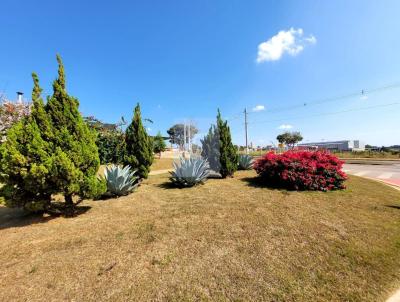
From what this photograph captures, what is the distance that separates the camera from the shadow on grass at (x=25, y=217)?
15.6ft

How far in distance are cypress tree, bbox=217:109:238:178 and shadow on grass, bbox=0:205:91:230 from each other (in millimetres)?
5405

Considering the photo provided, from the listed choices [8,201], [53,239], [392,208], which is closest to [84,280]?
[53,239]

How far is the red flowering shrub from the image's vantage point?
693 centimetres

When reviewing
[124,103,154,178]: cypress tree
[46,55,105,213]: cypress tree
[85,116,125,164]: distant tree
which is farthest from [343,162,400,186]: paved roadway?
[85,116,125,164]: distant tree

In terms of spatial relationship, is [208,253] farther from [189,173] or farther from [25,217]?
[25,217]

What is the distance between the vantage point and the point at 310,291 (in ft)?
→ 7.86

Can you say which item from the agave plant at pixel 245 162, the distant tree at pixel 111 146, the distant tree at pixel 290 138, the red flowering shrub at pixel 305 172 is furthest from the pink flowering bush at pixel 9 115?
the distant tree at pixel 290 138

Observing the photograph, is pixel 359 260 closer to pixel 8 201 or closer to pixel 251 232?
pixel 251 232

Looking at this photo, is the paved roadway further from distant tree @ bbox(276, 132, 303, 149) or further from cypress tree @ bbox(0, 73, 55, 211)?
distant tree @ bbox(276, 132, 303, 149)

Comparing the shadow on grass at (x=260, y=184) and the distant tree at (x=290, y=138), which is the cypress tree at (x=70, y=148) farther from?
the distant tree at (x=290, y=138)

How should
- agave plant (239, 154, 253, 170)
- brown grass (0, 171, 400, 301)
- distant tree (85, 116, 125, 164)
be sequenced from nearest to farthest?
1. brown grass (0, 171, 400, 301)
2. agave plant (239, 154, 253, 170)
3. distant tree (85, 116, 125, 164)

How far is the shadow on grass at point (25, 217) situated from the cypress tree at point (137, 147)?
2.83 metres

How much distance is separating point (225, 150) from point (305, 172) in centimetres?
321

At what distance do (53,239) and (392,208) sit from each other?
7.79 m
